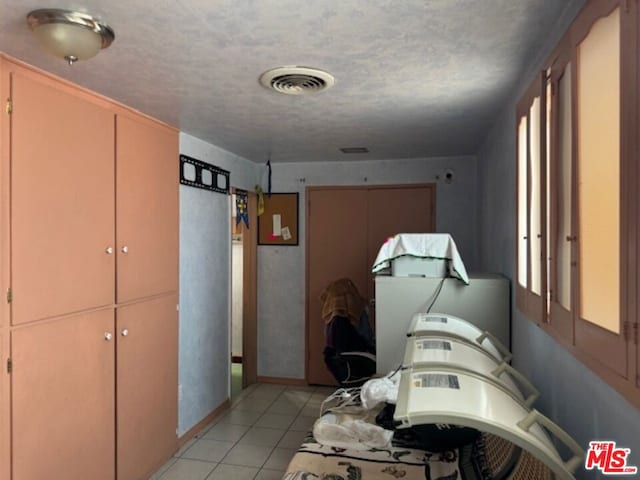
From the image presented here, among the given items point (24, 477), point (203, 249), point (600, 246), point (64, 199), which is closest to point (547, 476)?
point (600, 246)

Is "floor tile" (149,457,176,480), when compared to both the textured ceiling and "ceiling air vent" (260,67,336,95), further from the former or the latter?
"ceiling air vent" (260,67,336,95)

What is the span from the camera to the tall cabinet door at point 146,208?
107 inches

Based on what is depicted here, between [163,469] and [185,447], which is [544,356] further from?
[185,447]

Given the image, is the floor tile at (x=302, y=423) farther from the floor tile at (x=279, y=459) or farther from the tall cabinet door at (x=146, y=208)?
the tall cabinet door at (x=146, y=208)

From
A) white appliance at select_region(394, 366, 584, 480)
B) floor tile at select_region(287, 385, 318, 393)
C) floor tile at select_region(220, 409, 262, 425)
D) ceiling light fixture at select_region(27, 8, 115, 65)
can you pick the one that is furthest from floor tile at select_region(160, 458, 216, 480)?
ceiling light fixture at select_region(27, 8, 115, 65)

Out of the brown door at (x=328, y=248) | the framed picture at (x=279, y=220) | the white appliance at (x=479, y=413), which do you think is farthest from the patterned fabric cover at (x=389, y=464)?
the framed picture at (x=279, y=220)

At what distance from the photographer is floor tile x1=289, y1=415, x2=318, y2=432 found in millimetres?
3768

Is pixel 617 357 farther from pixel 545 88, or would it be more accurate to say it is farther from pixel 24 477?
pixel 24 477

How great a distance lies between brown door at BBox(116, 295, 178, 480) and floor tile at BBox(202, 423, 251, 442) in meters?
0.40

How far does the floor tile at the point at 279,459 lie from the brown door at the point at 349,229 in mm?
1493

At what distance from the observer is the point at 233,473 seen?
9.96 ft

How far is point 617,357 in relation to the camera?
1047 mm

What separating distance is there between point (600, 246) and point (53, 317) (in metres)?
2.28

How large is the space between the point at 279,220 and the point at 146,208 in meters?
2.07
